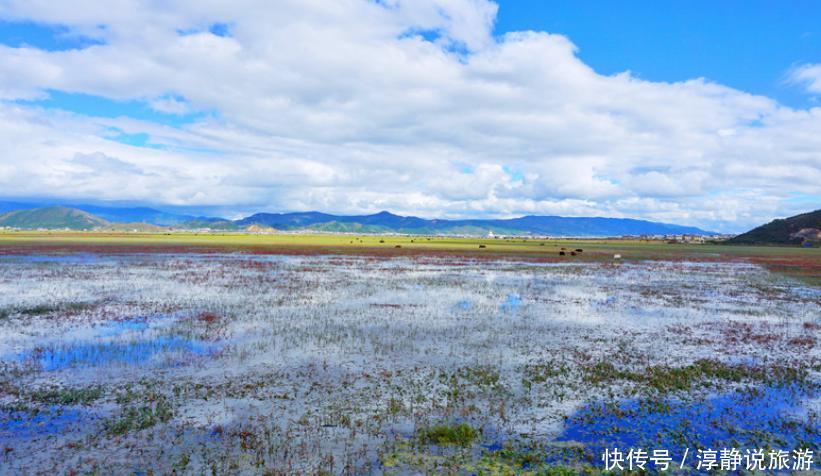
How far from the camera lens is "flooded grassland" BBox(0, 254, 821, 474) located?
10.0 metres

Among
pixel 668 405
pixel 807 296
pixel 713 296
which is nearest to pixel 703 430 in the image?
pixel 668 405

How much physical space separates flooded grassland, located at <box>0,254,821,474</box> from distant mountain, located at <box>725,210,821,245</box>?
16424 cm

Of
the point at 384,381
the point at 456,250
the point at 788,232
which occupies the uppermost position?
the point at 788,232

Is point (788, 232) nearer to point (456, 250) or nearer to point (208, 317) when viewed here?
point (456, 250)

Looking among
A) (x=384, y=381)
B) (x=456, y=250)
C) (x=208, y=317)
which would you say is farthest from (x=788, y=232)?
(x=384, y=381)

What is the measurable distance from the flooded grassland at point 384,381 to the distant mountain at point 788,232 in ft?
539

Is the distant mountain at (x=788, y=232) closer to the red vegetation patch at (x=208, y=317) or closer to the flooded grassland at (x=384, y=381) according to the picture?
the flooded grassland at (x=384, y=381)

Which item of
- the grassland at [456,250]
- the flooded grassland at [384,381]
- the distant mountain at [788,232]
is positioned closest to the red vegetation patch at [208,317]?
the flooded grassland at [384,381]

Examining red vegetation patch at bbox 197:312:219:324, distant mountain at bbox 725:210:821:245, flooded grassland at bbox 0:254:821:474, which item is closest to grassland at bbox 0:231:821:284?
flooded grassland at bbox 0:254:821:474

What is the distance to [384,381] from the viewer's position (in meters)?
Answer: 14.6

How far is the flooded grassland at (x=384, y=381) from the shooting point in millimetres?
10023

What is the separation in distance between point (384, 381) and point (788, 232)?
203515mm

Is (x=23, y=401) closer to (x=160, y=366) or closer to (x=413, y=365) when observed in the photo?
(x=160, y=366)

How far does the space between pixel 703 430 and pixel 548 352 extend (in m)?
7.32
